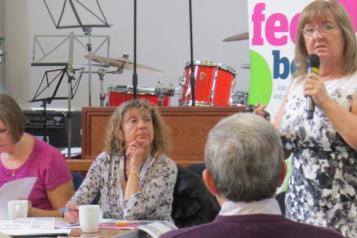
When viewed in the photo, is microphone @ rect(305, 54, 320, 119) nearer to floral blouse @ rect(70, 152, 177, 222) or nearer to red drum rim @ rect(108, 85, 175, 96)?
floral blouse @ rect(70, 152, 177, 222)

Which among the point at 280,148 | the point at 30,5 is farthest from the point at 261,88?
the point at 30,5

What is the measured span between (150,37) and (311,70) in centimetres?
681

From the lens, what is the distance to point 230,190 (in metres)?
1.50

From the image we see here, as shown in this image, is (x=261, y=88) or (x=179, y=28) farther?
(x=179, y=28)

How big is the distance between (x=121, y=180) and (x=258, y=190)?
4.94 feet

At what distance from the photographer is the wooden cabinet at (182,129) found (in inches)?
166

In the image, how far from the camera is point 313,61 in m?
2.20

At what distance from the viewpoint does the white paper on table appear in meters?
2.63

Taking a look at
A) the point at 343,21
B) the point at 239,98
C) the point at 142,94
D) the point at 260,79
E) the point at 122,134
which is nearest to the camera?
the point at 343,21

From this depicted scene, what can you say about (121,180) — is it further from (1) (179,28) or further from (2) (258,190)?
(1) (179,28)

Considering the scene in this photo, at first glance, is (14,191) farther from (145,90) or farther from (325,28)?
(145,90)

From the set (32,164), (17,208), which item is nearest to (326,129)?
(17,208)

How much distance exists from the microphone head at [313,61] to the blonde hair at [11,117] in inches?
56.9

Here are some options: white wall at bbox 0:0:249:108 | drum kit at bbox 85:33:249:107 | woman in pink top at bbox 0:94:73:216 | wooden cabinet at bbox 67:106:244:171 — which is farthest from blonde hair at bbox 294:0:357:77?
white wall at bbox 0:0:249:108
